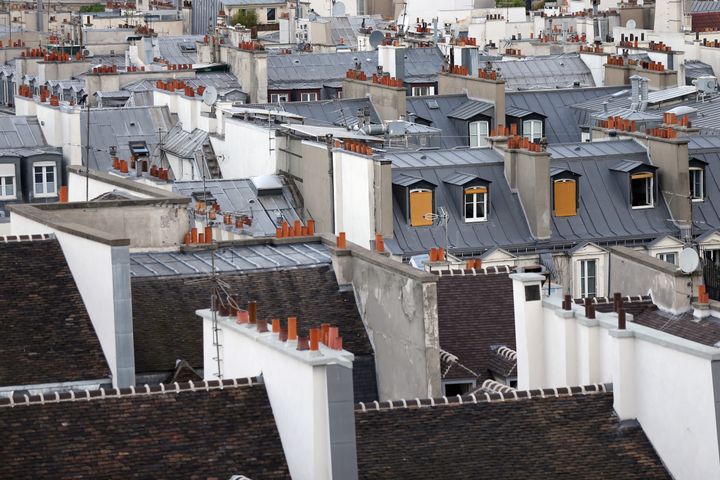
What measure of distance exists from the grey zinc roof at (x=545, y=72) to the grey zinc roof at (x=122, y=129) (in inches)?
608

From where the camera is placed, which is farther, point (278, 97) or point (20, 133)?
point (278, 97)

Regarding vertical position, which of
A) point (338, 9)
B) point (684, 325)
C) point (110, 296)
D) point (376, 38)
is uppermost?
point (338, 9)

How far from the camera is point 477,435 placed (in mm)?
30719

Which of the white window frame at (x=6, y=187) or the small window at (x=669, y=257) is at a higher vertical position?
the white window frame at (x=6, y=187)

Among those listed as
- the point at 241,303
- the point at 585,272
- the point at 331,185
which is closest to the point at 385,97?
the point at 331,185

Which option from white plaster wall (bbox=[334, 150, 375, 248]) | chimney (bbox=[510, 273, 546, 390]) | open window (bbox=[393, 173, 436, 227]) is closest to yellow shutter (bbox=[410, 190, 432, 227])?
open window (bbox=[393, 173, 436, 227])

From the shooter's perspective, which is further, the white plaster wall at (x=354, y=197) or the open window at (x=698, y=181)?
the open window at (x=698, y=181)

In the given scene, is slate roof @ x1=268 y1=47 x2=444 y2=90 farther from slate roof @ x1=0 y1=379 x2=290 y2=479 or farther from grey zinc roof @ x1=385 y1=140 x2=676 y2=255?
slate roof @ x1=0 y1=379 x2=290 y2=479

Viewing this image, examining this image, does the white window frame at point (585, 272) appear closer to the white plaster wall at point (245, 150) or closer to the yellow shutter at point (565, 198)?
the yellow shutter at point (565, 198)

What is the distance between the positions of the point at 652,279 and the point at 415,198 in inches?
744

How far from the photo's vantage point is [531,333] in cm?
3478

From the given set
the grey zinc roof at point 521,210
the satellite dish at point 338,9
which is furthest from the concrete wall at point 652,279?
the satellite dish at point 338,9

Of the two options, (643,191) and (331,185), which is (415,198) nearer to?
(331,185)

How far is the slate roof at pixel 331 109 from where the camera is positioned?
242ft
